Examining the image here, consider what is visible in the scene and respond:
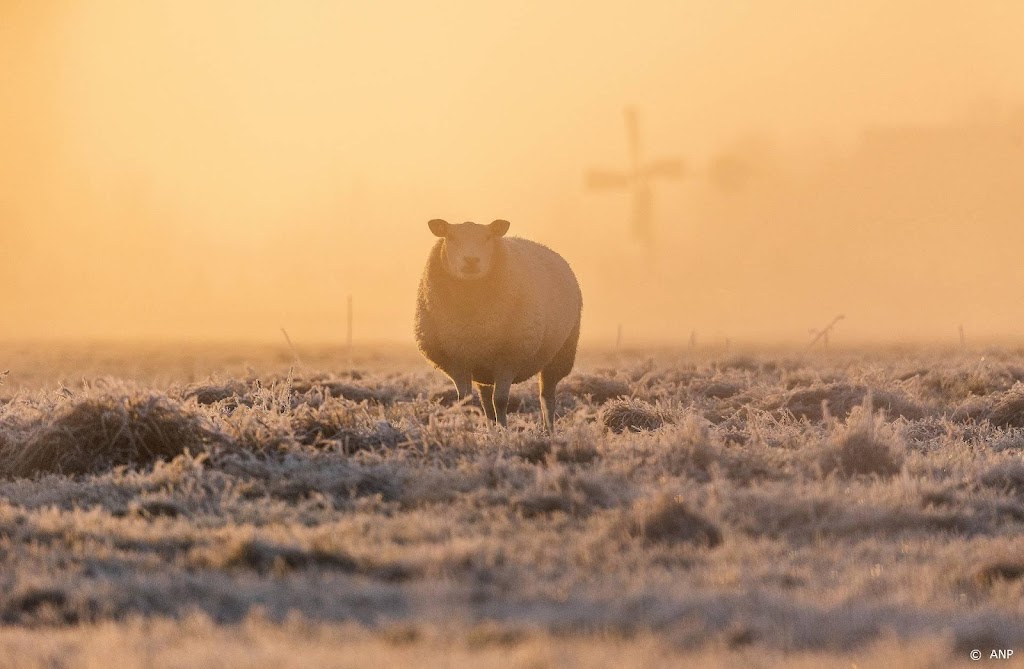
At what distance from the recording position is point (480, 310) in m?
17.6

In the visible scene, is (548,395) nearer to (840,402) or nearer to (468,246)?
(468,246)

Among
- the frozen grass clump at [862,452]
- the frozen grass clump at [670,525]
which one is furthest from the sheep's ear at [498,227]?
the frozen grass clump at [670,525]

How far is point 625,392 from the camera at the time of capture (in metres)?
23.8

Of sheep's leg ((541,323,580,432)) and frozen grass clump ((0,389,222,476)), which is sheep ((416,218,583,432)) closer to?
sheep's leg ((541,323,580,432))

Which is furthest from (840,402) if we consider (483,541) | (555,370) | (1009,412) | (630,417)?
(483,541)

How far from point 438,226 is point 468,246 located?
2.81ft

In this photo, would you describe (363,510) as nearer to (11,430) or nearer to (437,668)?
(437,668)

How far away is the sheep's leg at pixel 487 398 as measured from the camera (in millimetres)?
18469

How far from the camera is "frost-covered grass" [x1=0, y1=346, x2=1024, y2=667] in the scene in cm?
706

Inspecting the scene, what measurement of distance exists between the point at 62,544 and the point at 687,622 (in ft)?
14.9

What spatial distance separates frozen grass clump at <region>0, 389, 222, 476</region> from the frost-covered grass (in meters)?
0.02

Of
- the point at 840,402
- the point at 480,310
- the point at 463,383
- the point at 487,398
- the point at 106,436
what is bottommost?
the point at 840,402

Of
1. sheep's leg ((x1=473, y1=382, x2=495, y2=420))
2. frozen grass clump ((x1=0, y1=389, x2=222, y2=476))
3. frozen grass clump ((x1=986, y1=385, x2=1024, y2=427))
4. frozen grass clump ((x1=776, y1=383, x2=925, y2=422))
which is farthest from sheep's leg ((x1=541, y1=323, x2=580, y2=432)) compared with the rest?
frozen grass clump ((x1=0, y1=389, x2=222, y2=476))

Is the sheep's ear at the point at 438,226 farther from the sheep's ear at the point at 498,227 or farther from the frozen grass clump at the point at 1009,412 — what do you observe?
the frozen grass clump at the point at 1009,412
